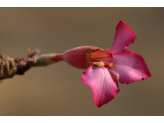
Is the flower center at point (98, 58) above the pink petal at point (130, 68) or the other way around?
above

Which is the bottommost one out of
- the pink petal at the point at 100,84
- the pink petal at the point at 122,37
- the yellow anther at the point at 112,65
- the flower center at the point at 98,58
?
the pink petal at the point at 100,84

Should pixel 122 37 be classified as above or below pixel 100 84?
above

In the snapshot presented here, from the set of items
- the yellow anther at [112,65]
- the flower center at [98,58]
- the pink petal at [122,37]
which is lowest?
the yellow anther at [112,65]

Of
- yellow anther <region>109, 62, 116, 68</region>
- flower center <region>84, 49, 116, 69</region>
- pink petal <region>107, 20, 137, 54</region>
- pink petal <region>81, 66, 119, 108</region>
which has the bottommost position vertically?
pink petal <region>81, 66, 119, 108</region>

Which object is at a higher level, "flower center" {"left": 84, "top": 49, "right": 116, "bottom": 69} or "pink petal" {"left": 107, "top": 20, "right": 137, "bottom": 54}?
"pink petal" {"left": 107, "top": 20, "right": 137, "bottom": 54}

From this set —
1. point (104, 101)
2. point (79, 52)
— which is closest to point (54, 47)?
point (79, 52)
